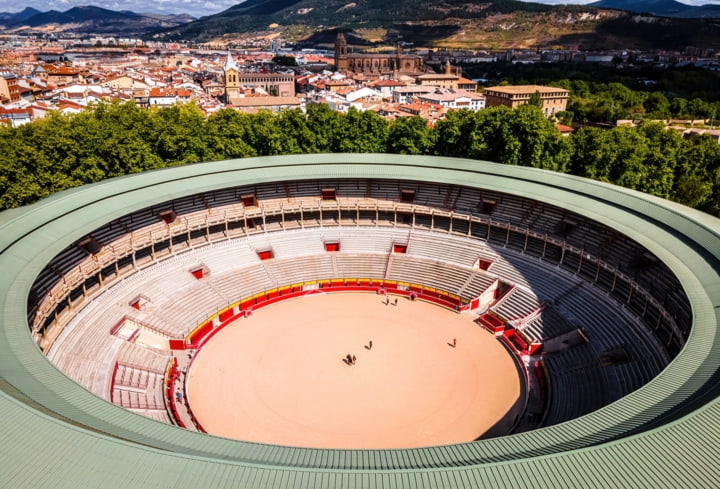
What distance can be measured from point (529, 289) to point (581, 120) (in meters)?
97.9

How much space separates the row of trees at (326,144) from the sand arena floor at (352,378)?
22663 millimetres

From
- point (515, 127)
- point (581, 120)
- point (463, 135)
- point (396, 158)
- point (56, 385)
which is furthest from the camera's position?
point (581, 120)

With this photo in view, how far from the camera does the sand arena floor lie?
27797 millimetres

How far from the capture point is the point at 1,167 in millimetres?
41312

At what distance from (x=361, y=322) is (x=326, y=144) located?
26220 millimetres

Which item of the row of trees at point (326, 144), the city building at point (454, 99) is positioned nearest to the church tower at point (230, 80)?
the city building at point (454, 99)

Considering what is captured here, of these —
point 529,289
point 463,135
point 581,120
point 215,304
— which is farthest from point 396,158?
point 581,120

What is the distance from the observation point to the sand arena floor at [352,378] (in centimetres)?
2780

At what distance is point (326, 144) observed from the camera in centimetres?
5722

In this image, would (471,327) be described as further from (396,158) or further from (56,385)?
(56,385)

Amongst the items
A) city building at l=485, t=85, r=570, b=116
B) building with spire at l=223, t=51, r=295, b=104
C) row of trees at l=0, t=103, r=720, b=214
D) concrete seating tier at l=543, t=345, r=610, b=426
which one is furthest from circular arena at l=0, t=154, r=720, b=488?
building with spire at l=223, t=51, r=295, b=104

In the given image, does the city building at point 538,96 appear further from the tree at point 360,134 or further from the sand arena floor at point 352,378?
the sand arena floor at point 352,378

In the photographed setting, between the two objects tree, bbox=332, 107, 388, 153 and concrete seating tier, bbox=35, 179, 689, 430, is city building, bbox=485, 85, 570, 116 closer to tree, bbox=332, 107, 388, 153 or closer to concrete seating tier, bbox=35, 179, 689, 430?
tree, bbox=332, 107, 388, 153

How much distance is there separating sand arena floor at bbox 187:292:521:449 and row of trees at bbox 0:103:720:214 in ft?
74.4
